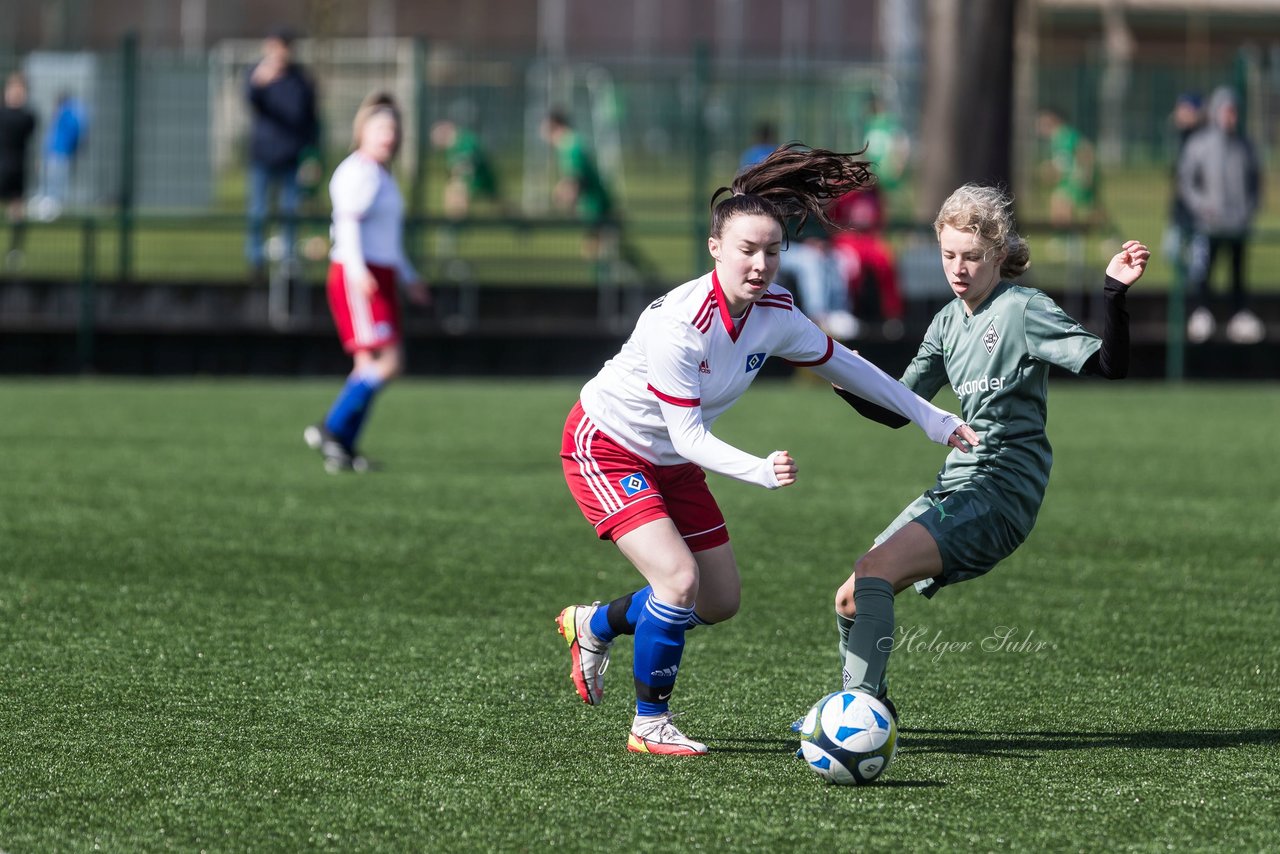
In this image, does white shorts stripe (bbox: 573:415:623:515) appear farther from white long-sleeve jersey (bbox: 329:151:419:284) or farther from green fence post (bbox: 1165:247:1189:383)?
green fence post (bbox: 1165:247:1189:383)

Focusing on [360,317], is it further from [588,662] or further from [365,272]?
[588,662]

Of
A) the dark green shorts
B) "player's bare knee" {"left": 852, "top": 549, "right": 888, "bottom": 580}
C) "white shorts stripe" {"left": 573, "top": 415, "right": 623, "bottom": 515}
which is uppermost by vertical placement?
"white shorts stripe" {"left": 573, "top": 415, "right": 623, "bottom": 515}

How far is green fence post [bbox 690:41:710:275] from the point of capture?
16.8m

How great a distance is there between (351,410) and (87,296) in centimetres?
659

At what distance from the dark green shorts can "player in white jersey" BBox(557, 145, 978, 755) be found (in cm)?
17

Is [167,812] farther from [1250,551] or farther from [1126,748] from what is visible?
[1250,551]

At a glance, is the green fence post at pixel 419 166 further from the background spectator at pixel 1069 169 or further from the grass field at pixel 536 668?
the background spectator at pixel 1069 169

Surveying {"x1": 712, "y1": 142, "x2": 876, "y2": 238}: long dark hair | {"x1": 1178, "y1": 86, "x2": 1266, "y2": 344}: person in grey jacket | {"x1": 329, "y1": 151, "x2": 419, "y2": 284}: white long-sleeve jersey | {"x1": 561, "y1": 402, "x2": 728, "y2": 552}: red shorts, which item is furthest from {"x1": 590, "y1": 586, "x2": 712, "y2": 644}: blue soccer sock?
{"x1": 1178, "y1": 86, "x2": 1266, "y2": 344}: person in grey jacket

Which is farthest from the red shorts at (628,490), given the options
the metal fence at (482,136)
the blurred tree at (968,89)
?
the blurred tree at (968,89)

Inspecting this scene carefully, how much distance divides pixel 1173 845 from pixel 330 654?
2922mm

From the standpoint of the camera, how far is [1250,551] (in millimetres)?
8234

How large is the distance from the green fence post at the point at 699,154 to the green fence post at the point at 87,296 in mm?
5253

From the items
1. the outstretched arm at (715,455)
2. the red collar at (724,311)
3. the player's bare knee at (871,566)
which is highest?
the red collar at (724,311)

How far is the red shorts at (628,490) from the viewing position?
16.2 ft
